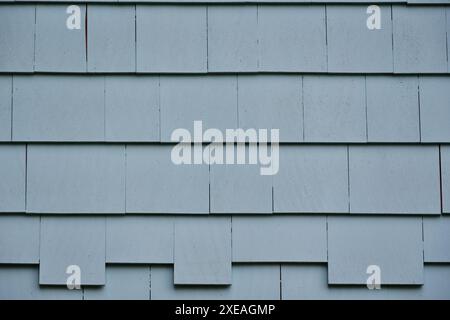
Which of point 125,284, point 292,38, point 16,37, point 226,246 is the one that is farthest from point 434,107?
point 16,37

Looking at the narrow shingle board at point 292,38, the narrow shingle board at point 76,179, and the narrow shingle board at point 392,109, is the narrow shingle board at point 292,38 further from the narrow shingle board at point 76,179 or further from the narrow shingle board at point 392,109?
the narrow shingle board at point 76,179

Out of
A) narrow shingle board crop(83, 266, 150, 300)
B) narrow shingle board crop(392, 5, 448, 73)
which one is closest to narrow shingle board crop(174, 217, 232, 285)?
narrow shingle board crop(83, 266, 150, 300)

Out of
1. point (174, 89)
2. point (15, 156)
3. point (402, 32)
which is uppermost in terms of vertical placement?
point (402, 32)

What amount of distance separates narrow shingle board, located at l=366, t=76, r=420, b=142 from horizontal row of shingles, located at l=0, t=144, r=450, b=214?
0.21ft

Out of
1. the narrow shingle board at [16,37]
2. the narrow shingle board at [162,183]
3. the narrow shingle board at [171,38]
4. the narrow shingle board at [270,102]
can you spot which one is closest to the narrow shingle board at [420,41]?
the narrow shingle board at [270,102]

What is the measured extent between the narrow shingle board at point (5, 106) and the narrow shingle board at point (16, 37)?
0.06 meters

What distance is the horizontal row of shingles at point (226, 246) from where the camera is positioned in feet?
11.1

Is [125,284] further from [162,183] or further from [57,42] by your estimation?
[57,42]

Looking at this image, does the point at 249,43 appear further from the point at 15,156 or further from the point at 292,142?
the point at 15,156

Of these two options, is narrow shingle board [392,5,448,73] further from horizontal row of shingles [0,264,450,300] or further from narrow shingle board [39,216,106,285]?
narrow shingle board [39,216,106,285]

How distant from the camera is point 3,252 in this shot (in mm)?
3385

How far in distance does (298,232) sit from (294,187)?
7.9 inches

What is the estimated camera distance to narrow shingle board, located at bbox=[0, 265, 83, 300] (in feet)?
11.1

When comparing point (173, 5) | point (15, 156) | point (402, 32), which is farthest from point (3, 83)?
point (402, 32)
